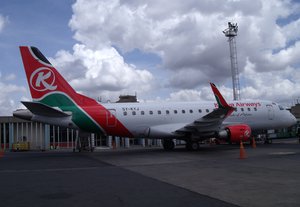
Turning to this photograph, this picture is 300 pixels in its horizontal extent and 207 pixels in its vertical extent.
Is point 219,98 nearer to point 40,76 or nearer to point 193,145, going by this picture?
point 193,145

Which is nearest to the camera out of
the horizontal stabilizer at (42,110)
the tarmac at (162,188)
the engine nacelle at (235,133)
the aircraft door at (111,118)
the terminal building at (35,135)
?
the tarmac at (162,188)

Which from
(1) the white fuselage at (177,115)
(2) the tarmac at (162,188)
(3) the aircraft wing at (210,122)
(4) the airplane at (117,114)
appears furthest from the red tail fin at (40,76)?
(2) the tarmac at (162,188)

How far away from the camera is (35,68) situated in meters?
22.7

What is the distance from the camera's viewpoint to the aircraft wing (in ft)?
70.6

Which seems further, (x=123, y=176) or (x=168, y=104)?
(x=168, y=104)

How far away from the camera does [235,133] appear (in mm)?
23406

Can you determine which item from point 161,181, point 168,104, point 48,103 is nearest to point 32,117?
point 48,103

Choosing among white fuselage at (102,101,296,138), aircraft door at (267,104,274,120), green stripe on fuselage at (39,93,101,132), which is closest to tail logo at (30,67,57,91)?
Answer: green stripe on fuselage at (39,93,101,132)

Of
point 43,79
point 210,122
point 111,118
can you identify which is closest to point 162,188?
point 210,122

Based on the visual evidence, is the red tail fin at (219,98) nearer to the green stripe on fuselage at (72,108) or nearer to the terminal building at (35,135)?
the green stripe on fuselage at (72,108)

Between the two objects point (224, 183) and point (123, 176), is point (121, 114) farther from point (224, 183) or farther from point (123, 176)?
point (224, 183)

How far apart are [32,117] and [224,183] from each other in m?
16.4

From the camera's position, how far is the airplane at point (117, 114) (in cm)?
2256

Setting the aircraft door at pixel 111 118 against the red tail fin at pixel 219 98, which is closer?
the red tail fin at pixel 219 98
